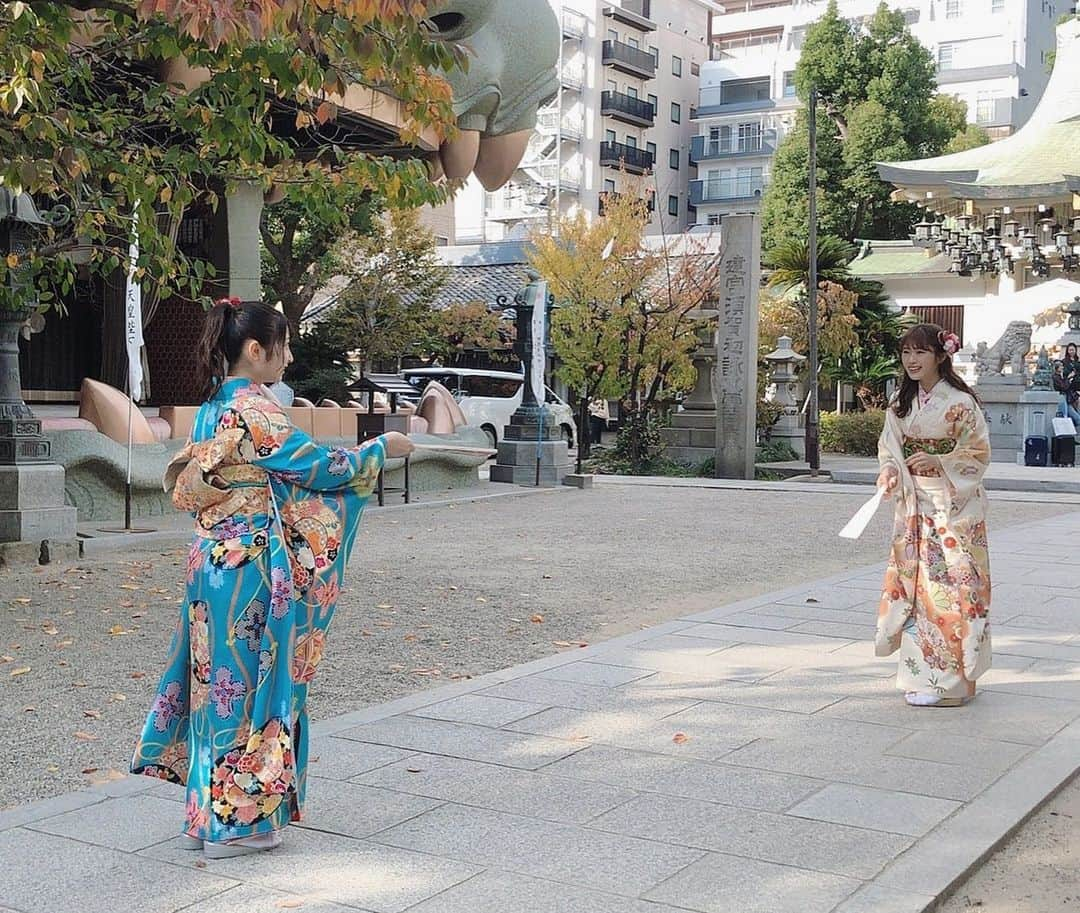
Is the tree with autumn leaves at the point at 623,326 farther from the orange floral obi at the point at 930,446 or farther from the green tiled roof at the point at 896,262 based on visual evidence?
the orange floral obi at the point at 930,446

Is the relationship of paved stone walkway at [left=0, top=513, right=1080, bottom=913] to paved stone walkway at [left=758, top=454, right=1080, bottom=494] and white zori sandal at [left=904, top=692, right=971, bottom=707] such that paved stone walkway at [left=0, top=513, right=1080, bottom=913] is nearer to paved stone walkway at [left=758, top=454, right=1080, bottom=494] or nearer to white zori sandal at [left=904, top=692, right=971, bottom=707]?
white zori sandal at [left=904, top=692, right=971, bottom=707]

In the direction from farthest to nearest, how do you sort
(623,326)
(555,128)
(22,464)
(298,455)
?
(555,128)
(623,326)
(22,464)
(298,455)

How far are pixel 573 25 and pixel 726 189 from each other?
30.0ft

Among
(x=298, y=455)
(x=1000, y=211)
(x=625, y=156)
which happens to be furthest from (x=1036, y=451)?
(x=625, y=156)

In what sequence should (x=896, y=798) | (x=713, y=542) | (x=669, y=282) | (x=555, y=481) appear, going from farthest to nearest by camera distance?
1. (x=669, y=282)
2. (x=555, y=481)
3. (x=713, y=542)
4. (x=896, y=798)

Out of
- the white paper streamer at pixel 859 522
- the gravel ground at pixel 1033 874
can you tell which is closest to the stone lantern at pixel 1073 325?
the white paper streamer at pixel 859 522

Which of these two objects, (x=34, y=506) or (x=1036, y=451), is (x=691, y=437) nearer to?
(x=1036, y=451)

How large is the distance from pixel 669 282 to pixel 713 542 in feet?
43.0

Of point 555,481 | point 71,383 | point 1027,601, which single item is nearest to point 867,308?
point 555,481

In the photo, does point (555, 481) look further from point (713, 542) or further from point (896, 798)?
point (896, 798)

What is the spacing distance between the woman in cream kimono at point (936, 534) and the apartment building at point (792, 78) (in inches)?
1778

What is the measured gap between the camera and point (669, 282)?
24.3m

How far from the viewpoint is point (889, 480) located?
18.1 ft

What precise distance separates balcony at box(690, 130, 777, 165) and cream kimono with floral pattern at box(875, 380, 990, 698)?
4785 cm
